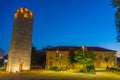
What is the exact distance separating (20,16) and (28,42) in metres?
5.90

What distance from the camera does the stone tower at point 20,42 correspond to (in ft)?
121

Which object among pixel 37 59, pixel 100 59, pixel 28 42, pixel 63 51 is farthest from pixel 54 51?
pixel 28 42

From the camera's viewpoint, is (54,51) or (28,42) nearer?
(28,42)

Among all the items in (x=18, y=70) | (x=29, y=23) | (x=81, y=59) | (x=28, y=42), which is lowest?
(x=18, y=70)

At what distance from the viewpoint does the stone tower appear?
36.8 meters

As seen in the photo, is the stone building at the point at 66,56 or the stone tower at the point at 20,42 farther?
the stone building at the point at 66,56

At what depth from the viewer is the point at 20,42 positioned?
123 ft

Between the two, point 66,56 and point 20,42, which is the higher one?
point 20,42

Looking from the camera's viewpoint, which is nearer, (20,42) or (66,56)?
(20,42)

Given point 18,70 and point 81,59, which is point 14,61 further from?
point 81,59

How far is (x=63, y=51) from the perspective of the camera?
63.6 meters

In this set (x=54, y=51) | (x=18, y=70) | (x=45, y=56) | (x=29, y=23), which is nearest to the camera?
(x=18, y=70)

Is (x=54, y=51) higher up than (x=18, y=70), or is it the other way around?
Result: (x=54, y=51)

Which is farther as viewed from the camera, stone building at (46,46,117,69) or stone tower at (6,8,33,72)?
stone building at (46,46,117,69)
